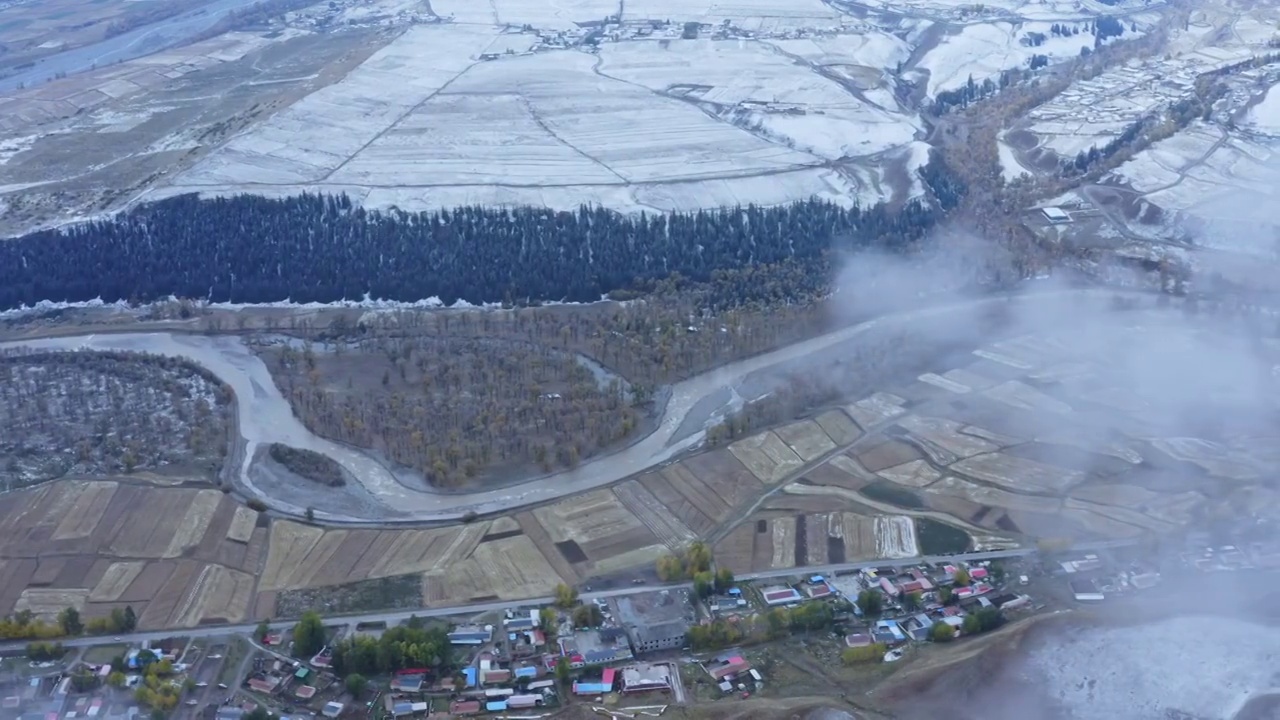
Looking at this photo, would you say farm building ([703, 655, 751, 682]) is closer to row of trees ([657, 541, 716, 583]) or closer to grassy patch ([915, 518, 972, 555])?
row of trees ([657, 541, 716, 583])

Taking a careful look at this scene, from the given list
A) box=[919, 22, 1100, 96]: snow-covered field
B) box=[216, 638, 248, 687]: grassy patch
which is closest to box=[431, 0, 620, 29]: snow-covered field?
box=[919, 22, 1100, 96]: snow-covered field

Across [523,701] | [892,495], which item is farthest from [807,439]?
[523,701]

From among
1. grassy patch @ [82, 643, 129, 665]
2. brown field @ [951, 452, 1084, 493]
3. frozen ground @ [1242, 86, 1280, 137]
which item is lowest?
grassy patch @ [82, 643, 129, 665]

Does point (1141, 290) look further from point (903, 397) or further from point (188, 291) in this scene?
point (188, 291)

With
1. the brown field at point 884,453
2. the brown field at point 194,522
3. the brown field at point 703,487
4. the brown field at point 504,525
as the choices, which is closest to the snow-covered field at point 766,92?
the brown field at point 884,453

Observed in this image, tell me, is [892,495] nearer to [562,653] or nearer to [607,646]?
[607,646]

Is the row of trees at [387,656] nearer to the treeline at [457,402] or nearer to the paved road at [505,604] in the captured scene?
the paved road at [505,604]
